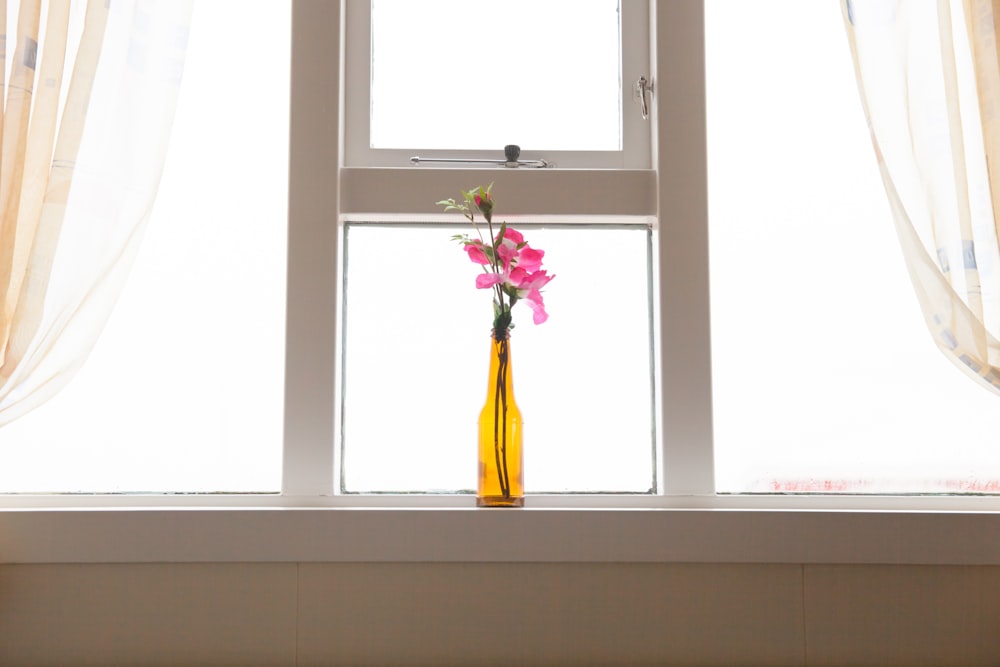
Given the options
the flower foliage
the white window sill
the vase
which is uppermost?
the flower foliage

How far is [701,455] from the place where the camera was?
5.41 ft

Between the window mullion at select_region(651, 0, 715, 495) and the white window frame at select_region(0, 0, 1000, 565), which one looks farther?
the window mullion at select_region(651, 0, 715, 495)

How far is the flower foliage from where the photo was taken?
1.60 metres

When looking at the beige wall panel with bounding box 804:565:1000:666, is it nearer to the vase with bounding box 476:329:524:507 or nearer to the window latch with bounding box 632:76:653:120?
the vase with bounding box 476:329:524:507

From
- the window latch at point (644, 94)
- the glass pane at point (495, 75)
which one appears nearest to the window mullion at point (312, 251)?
the glass pane at point (495, 75)

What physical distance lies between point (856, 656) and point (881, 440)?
0.41 meters

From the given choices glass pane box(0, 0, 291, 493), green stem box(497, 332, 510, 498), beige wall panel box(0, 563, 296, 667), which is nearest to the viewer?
beige wall panel box(0, 563, 296, 667)

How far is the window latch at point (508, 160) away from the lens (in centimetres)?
174

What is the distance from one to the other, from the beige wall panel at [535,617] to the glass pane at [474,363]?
24cm

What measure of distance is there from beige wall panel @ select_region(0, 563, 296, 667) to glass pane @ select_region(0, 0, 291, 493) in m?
0.23

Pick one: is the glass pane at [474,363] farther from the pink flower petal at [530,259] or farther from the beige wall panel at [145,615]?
the beige wall panel at [145,615]

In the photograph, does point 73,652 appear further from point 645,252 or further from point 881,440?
point 881,440

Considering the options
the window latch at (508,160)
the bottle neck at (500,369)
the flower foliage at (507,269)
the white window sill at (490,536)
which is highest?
the window latch at (508,160)

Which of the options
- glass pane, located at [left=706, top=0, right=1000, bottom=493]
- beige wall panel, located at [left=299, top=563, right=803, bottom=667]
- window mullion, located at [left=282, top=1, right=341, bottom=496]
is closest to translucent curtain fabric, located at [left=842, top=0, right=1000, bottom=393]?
glass pane, located at [left=706, top=0, right=1000, bottom=493]
